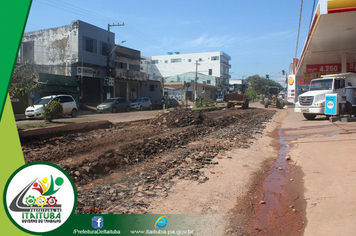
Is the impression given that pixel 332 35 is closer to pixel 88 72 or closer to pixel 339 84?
pixel 339 84

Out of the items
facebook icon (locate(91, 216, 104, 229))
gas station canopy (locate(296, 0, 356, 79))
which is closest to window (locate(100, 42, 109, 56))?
gas station canopy (locate(296, 0, 356, 79))

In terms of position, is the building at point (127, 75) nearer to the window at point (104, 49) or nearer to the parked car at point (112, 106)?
the window at point (104, 49)

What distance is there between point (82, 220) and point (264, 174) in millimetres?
4305

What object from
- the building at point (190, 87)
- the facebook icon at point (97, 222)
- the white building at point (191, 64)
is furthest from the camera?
the white building at point (191, 64)

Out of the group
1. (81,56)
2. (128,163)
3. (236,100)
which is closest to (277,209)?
(128,163)

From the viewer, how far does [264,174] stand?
5.90 meters

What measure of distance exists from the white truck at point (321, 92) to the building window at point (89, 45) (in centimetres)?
2388

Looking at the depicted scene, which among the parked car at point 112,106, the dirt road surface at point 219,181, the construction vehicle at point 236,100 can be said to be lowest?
the dirt road surface at point 219,181

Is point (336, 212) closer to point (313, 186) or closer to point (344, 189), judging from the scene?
point (344, 189)

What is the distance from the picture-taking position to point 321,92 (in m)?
15.2

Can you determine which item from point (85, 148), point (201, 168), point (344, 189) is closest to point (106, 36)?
point (85, 148)

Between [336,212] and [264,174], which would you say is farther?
[264,174]

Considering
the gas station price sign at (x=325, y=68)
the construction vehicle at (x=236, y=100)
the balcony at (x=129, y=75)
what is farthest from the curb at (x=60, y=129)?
the balcony at (x=129, y=75)

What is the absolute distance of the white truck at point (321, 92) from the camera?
48.9 ft
